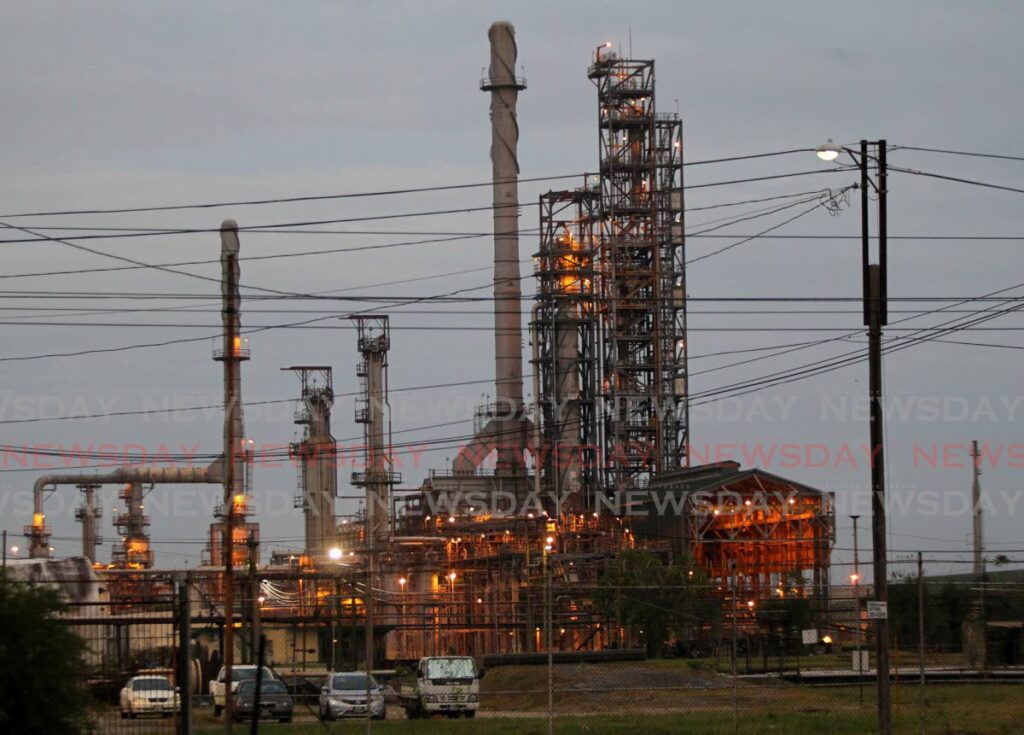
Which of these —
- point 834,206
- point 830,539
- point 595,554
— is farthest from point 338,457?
point 834,206

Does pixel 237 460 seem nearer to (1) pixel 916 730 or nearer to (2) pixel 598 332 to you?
(2) pixel 598 332

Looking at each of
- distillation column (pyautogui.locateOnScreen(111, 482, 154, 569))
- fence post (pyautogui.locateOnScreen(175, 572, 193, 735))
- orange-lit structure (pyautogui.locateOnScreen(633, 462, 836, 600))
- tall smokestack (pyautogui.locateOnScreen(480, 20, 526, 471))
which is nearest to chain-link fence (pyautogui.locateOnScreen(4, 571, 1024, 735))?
fence post (pyautogui.locateOnScreen(175, 572, 193, 735))

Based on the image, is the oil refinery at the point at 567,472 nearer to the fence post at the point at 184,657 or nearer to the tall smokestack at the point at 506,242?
the tall smokestack at the point at 506,242

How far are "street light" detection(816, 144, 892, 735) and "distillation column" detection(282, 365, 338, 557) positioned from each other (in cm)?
5403

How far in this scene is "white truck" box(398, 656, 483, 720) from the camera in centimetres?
2734

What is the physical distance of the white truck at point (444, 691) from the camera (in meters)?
27.3

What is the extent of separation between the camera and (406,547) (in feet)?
217

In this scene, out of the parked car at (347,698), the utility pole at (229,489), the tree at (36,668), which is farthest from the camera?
the parked car at (347,698)

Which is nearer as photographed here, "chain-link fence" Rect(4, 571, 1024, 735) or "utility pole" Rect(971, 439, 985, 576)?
"chain-link fence" Rect(4, 571, 1024, 735)

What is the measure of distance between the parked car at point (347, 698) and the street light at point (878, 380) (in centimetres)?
1042

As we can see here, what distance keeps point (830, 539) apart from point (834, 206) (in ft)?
107

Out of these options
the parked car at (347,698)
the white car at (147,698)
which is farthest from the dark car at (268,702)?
the white car at (147,698)

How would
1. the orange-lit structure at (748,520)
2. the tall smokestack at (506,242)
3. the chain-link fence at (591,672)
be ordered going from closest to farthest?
the chain-link fence at (591,672) < the orange-lit structure at (748,520) < the tall smokestack at (506,242)

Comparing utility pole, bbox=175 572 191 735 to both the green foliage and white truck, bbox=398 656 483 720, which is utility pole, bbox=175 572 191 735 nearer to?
white truck, bbox=398 656 483 720
